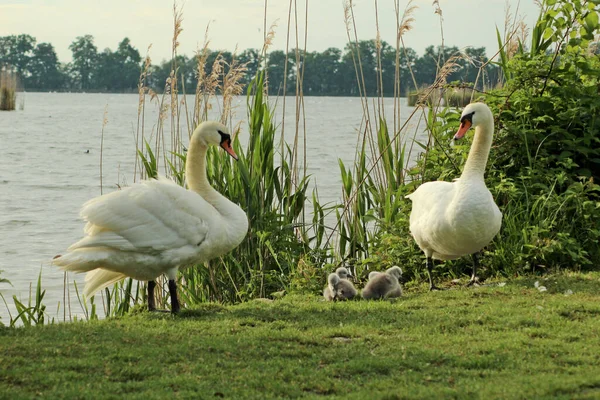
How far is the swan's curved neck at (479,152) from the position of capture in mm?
8633

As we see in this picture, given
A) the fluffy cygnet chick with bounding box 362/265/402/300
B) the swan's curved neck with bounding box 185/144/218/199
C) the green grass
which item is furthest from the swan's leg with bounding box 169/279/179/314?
the fluffy cygnet chick with bounding box 362/265/402/300

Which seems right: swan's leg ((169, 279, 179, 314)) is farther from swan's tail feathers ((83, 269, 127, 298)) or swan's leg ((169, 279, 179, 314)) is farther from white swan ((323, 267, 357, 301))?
white swan ((323, 267, 357, 301))

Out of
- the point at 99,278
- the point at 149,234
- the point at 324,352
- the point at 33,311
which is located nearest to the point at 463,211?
the point at 324,352

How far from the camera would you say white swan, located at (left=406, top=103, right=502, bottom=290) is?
8148 millimetres

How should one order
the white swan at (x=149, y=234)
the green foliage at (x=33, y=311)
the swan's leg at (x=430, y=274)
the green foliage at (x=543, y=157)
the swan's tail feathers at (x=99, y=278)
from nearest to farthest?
1. the white swan at (x=149, y=234)
2. the green foliage at (x=33, y=311)
3. the swan's tail feathers at (x=99, y=278)
4. the swan's leg at (x=430, y=274)
5. the green foliage at (x=543, y=157)

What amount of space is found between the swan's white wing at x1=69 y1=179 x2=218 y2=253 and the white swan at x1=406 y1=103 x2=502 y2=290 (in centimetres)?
232

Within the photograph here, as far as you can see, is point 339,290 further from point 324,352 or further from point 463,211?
point 324,352

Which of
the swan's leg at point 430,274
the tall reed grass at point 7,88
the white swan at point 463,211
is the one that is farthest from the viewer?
the tall reed grass at point 7,88

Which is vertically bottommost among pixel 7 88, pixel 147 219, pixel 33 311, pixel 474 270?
pixel 33 311

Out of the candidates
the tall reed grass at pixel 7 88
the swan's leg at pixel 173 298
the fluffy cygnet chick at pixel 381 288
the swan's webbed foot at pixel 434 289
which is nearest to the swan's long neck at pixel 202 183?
the swan's leg at pixel 173 298

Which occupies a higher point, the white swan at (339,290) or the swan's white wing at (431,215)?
the swan's white wing at (431,215)

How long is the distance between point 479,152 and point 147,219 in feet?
12.0

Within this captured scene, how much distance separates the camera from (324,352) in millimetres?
5980

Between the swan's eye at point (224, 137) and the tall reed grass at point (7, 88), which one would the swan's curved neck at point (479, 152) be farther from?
the tall reed grass at point (7, 88)
